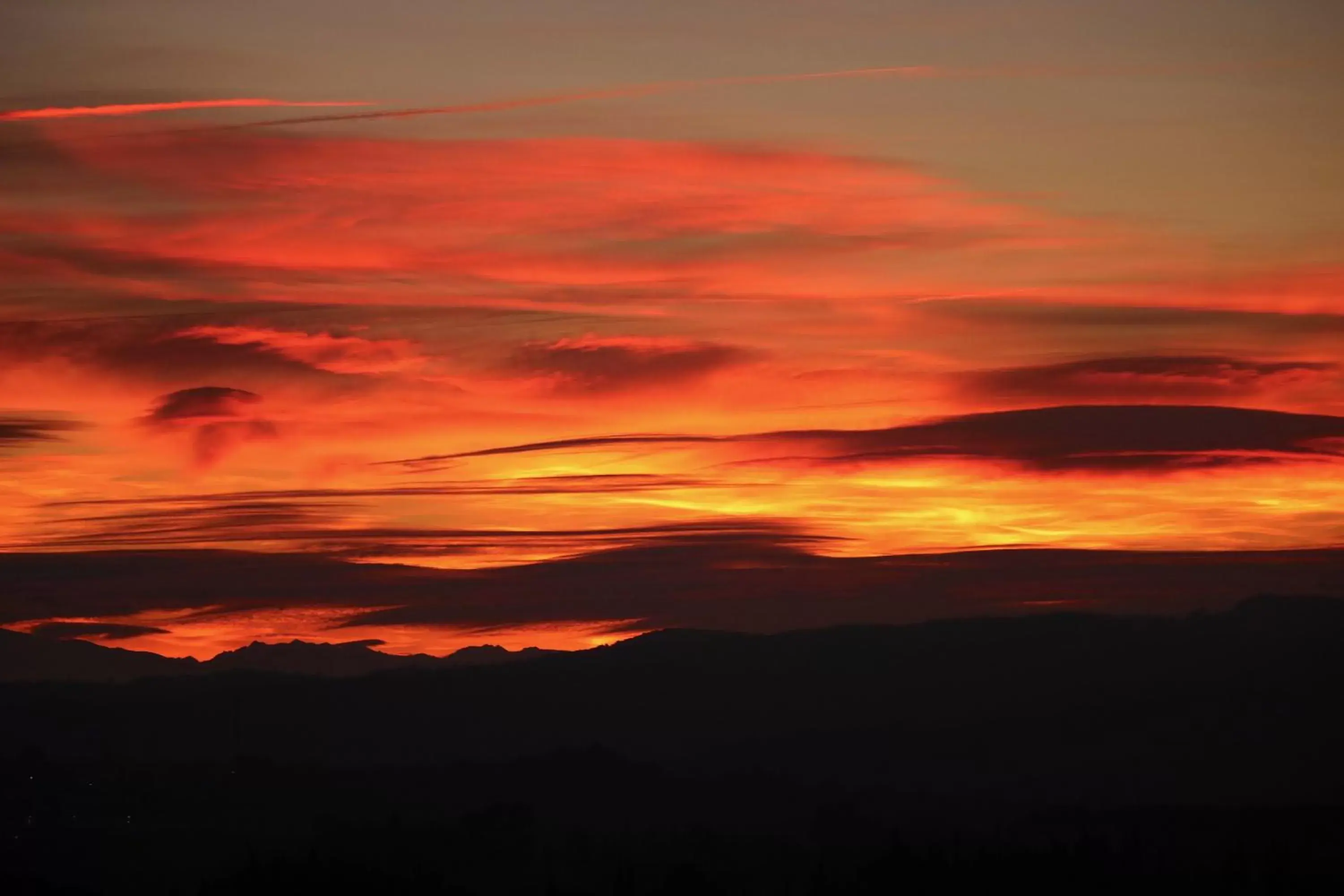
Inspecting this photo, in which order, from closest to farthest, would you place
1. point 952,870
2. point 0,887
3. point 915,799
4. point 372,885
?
point 0,887, point 372,885, point 952,870, point 915,799

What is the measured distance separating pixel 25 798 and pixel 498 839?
4124cm

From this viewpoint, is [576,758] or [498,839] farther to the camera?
[576,758]

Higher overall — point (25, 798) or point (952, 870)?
point (25, 798)

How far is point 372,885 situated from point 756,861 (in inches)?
1243

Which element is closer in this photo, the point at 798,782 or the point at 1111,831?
the point at 1111,831

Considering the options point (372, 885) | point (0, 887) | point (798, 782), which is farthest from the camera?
point (798, 782)

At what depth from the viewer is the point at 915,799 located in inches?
6757

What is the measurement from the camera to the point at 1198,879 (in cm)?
11094

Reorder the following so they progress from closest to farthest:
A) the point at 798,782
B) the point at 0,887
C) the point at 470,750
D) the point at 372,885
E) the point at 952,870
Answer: the point at 0,887
the point at 372,885
the point at 952,870
the point at 798,782
the point at 470,750

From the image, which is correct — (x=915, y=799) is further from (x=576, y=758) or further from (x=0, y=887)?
(x=0, y=887)

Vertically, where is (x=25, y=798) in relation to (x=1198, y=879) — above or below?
above

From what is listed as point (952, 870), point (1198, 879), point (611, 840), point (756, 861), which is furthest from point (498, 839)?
point (1198, 879)

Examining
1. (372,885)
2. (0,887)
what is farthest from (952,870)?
(0,887)

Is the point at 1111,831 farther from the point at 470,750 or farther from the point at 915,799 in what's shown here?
the point at 470,750
